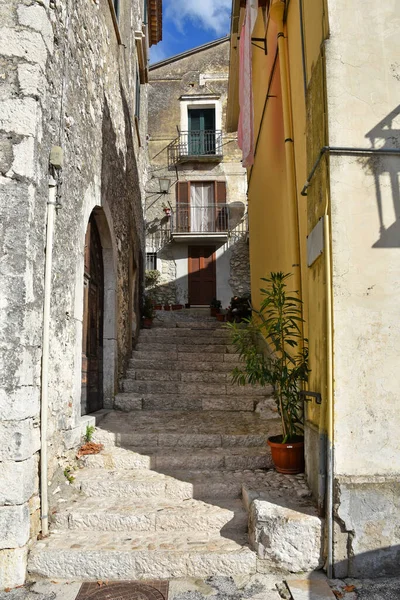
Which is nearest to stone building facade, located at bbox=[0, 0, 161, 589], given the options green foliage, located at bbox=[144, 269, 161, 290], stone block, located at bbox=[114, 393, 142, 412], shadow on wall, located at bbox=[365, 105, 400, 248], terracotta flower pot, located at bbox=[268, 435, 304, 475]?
stone block, located at bbox=[114, 393, 142, 412]

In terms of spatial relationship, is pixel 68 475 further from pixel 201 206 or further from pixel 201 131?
pixel 201 131

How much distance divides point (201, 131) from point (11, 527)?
574 inches

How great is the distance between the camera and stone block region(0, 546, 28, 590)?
294cm

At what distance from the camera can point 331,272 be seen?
9.92 ft

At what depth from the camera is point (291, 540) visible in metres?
2.97

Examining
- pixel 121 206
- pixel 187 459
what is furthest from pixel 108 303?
pixel 187 459

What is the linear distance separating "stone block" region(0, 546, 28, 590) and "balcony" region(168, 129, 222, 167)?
1406cm

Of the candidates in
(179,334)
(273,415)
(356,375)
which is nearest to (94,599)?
(356,375)

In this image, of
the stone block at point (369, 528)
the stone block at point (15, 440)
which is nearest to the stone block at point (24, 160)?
the stone block at point (15, 440)

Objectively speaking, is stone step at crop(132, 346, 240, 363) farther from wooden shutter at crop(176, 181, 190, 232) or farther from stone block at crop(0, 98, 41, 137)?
wooden shutter at crop(176, 181, 190, 232)

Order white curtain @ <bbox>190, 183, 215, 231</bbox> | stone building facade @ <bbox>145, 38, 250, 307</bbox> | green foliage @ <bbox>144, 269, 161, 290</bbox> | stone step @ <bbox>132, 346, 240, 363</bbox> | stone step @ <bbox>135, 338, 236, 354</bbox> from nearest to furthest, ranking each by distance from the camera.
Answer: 1. stone step @ <bbox>132, 346, 240, 363</bbox>
2. stone step @ <bbox>135, 338, 236, 354</bbox>
3. green foliage @ <bbox>144, 269, 161, 290</bbox>
4. stone building facade @ <bbox>145, 38, 250, 307</bbox>
5. white curtain @ <bbox>190, 183, 215, 231</bbox>

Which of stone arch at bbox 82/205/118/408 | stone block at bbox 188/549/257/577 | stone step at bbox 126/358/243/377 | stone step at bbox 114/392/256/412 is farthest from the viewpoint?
stone step at bbox 126/358/243/377

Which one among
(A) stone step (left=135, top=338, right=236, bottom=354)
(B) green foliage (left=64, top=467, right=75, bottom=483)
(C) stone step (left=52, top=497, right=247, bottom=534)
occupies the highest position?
(A) stone step (left=135, top=338, right=236, bottom=354)

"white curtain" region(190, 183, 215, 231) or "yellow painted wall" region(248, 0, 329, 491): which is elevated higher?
"white curtain" region(190, 183, 215, 231)
